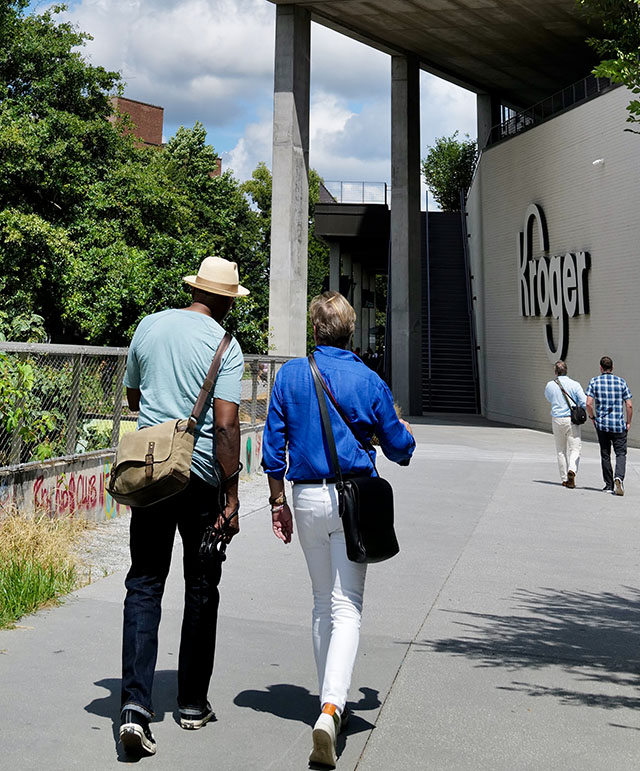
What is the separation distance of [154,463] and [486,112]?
37673mm

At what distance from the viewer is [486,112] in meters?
39.4

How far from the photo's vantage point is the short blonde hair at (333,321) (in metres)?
4.43

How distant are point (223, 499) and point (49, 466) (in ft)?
14.9

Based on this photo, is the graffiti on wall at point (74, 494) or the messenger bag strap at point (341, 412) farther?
the graffiti on wall at point (74, 494)

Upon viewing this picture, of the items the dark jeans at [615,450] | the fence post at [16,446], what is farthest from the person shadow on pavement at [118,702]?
the dark jeans at [615,450]

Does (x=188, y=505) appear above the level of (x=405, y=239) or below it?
below

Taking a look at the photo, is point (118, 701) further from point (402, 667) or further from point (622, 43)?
point (622, 43)

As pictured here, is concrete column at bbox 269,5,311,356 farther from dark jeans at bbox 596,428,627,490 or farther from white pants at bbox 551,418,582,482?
dark jeans at bbox 596,428,627,490

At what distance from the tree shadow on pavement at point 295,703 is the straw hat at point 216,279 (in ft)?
6.13

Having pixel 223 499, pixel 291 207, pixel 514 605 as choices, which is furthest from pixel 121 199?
pixel 223 499

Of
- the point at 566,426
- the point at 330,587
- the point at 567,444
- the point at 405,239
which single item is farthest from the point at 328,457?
the point at 405,239

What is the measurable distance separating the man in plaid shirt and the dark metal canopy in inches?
689

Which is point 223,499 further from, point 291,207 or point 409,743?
point 291,207

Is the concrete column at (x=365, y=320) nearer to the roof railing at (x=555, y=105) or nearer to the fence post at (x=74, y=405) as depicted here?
the roof railing at (x=555, y=105)
